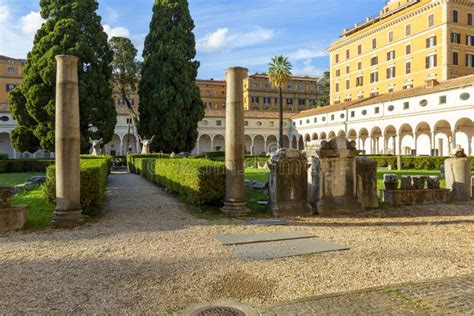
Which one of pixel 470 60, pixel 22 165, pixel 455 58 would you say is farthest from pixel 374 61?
pixel 22 165

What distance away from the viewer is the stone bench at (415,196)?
1040cm

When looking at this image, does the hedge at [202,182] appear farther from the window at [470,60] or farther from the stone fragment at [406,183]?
the window at [470,60]

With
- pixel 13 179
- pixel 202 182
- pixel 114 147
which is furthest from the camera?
pixel 114 147

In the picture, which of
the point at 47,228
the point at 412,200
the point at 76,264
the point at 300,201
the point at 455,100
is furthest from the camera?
the point at 455,100

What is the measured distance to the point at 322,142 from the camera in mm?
9102

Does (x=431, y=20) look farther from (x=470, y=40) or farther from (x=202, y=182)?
(x=202, y=182)

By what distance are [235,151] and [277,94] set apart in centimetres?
7726

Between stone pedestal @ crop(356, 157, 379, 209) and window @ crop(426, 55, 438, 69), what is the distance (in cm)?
4356

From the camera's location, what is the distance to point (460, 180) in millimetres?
11305

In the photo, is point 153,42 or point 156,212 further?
point 153,42

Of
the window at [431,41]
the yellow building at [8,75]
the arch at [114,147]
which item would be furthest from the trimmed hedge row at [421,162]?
the yellow building at [8,75]

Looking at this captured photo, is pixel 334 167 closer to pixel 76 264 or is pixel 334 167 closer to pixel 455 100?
pixel 76 264

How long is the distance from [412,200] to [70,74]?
9.79 m

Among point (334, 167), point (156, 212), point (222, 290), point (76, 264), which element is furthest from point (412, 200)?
point (76, 264)
